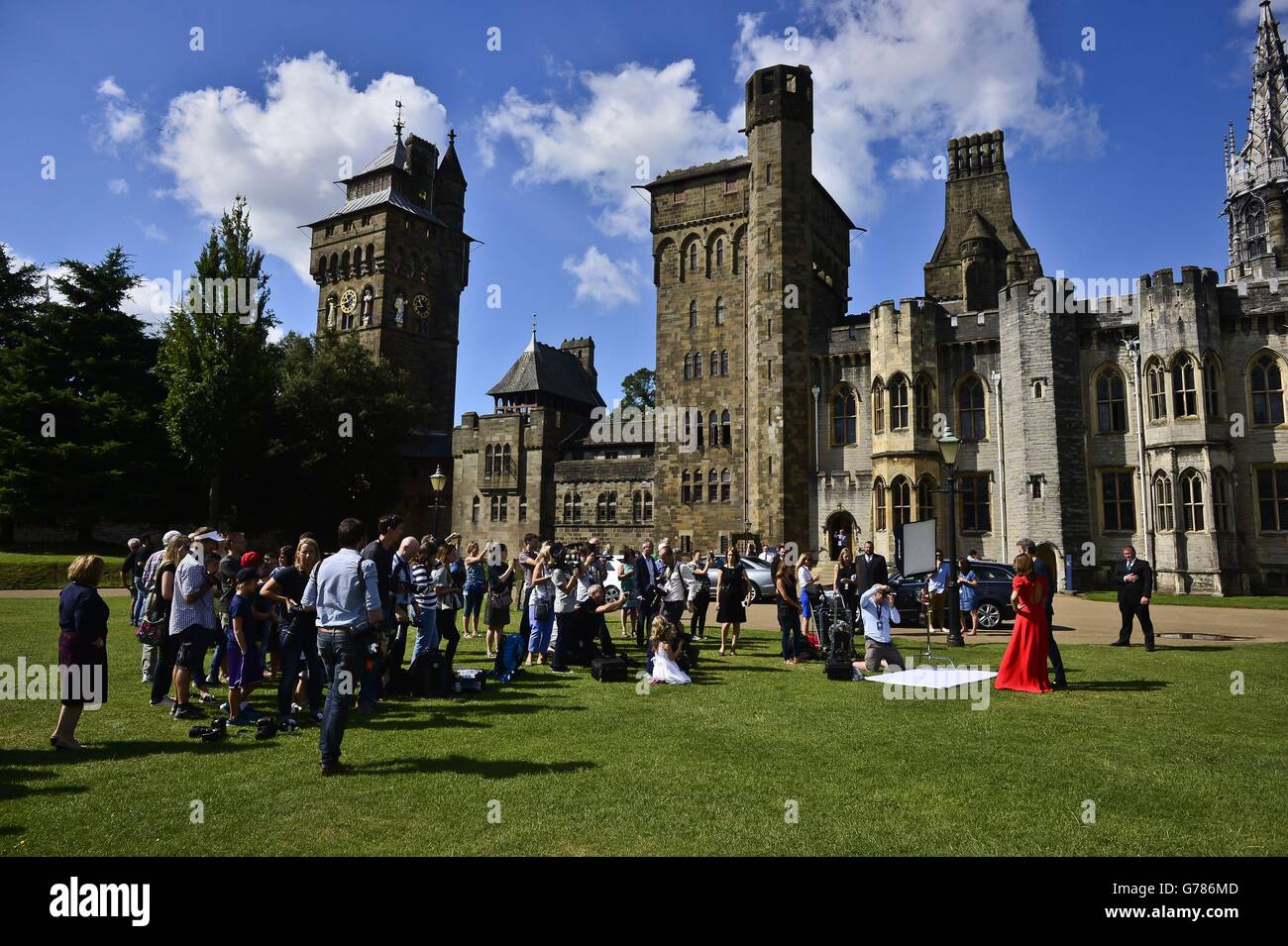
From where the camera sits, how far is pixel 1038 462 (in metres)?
31.9

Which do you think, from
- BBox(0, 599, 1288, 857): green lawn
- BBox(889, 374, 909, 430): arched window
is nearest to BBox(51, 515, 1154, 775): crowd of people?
BBox(0, 599, 1288, 857): green lawn

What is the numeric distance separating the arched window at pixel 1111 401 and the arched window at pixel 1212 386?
109 inches

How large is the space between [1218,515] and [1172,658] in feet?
64.5

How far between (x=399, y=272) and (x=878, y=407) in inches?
1830

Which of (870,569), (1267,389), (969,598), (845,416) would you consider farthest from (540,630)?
(1267,389)

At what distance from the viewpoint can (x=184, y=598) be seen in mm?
8547

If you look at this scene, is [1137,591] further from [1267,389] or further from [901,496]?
[1267,389]

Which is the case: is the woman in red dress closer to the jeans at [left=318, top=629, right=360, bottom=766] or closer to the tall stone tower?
the jeans at [left=318, top=629, right=360, bottom=766]

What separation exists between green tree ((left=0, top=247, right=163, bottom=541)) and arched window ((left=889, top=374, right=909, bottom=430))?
1460 inches

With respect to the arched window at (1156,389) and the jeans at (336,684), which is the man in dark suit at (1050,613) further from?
the arched window at (1156,389)

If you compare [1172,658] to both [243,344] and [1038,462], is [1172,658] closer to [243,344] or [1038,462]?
[1038,462]

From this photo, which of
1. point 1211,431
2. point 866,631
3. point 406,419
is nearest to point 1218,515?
point 1211,431

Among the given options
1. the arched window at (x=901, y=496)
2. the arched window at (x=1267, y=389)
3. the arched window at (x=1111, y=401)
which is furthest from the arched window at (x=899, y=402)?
the arched window at (x=1267, y=389)
